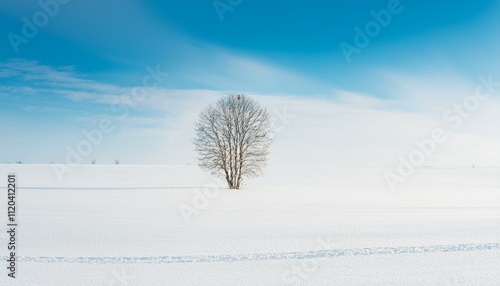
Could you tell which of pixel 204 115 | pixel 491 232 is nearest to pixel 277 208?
pixel 491 232

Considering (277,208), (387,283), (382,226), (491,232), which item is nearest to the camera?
(387,283)

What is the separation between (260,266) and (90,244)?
6.01 metres

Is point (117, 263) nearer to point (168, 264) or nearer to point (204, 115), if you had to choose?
point (168, 264)

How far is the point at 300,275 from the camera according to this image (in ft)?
31.9

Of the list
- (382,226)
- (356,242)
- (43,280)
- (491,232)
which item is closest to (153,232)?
(43,280)

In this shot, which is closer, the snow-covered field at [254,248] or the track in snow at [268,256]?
the snow-covered field at [254,248]

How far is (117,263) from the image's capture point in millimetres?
10711

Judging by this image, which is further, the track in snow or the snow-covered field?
the track in snow

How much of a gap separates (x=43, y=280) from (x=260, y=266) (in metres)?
5.14

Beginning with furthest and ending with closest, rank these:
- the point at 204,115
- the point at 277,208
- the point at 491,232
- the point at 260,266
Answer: the point at 204,115, the point at 277,208, the point at 491,232, the point at 260,266

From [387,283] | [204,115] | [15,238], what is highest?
[204,115]

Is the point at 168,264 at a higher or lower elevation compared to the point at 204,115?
lower

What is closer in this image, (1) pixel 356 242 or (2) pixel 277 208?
(1) pixel 356 242

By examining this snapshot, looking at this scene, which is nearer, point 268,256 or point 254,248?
point 268,256
